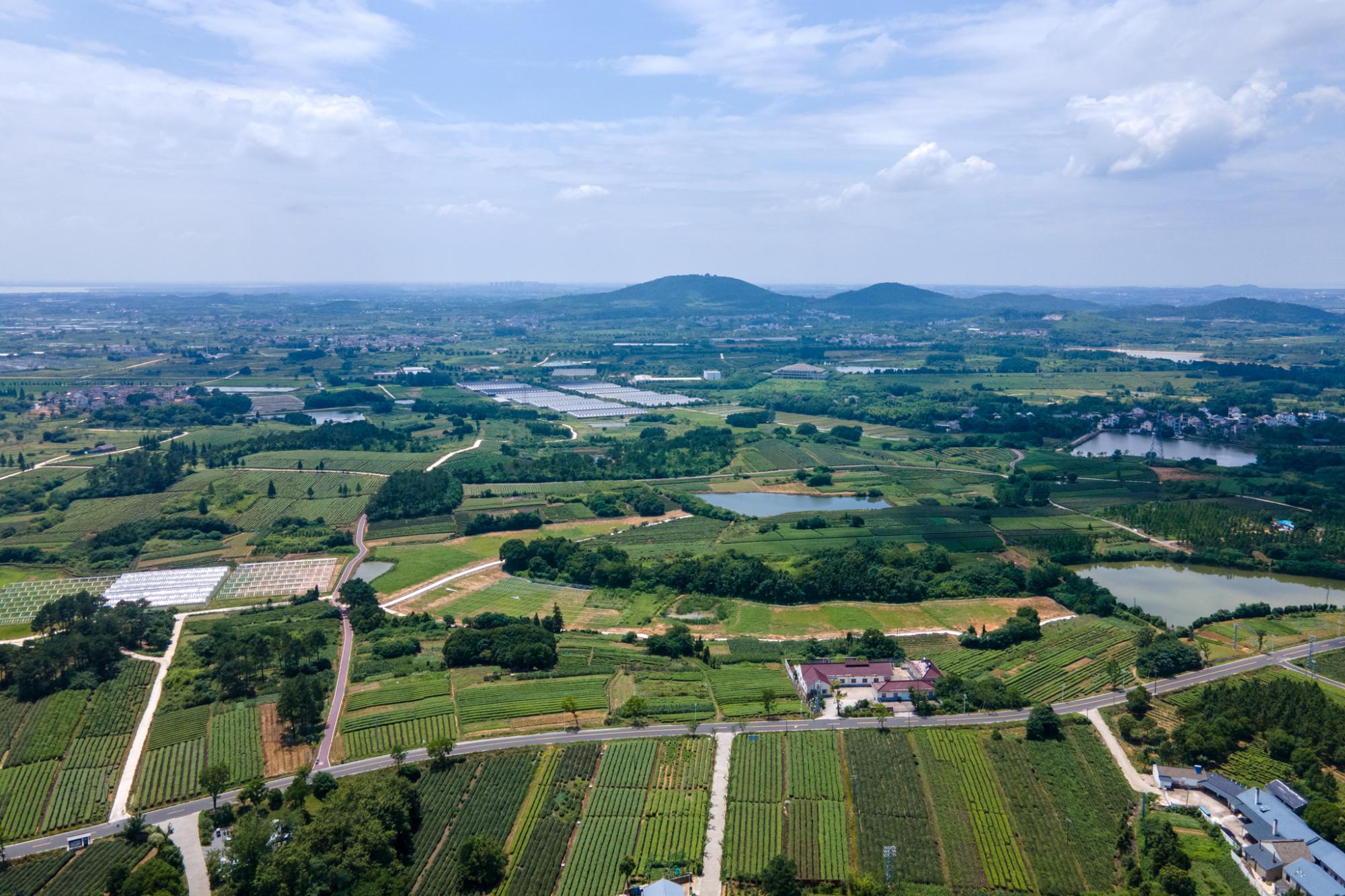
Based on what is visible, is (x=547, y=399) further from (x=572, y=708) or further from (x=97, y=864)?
(x=97, y=864)

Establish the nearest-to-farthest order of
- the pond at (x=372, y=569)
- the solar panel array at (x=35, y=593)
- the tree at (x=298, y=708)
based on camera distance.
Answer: the tree at (x=298, y=708)
the solar panel array at (x=35, y=593)
the pond at (x=372, y=569)

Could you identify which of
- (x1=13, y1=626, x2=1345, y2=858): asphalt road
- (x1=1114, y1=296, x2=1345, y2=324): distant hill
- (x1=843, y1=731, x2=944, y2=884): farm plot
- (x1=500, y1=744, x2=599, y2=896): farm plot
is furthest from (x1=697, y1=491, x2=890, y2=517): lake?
(x1=1114, y1=296, x2=1345, y2=324): distant hill

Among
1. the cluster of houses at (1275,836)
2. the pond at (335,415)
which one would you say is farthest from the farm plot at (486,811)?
the pond at (335,415)

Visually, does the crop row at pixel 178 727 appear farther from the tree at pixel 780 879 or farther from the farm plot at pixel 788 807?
the tree at pixel 780 879

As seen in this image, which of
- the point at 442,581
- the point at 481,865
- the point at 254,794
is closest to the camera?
the point at 481,865

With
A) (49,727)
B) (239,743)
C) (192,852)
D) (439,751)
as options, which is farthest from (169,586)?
(439,751)
